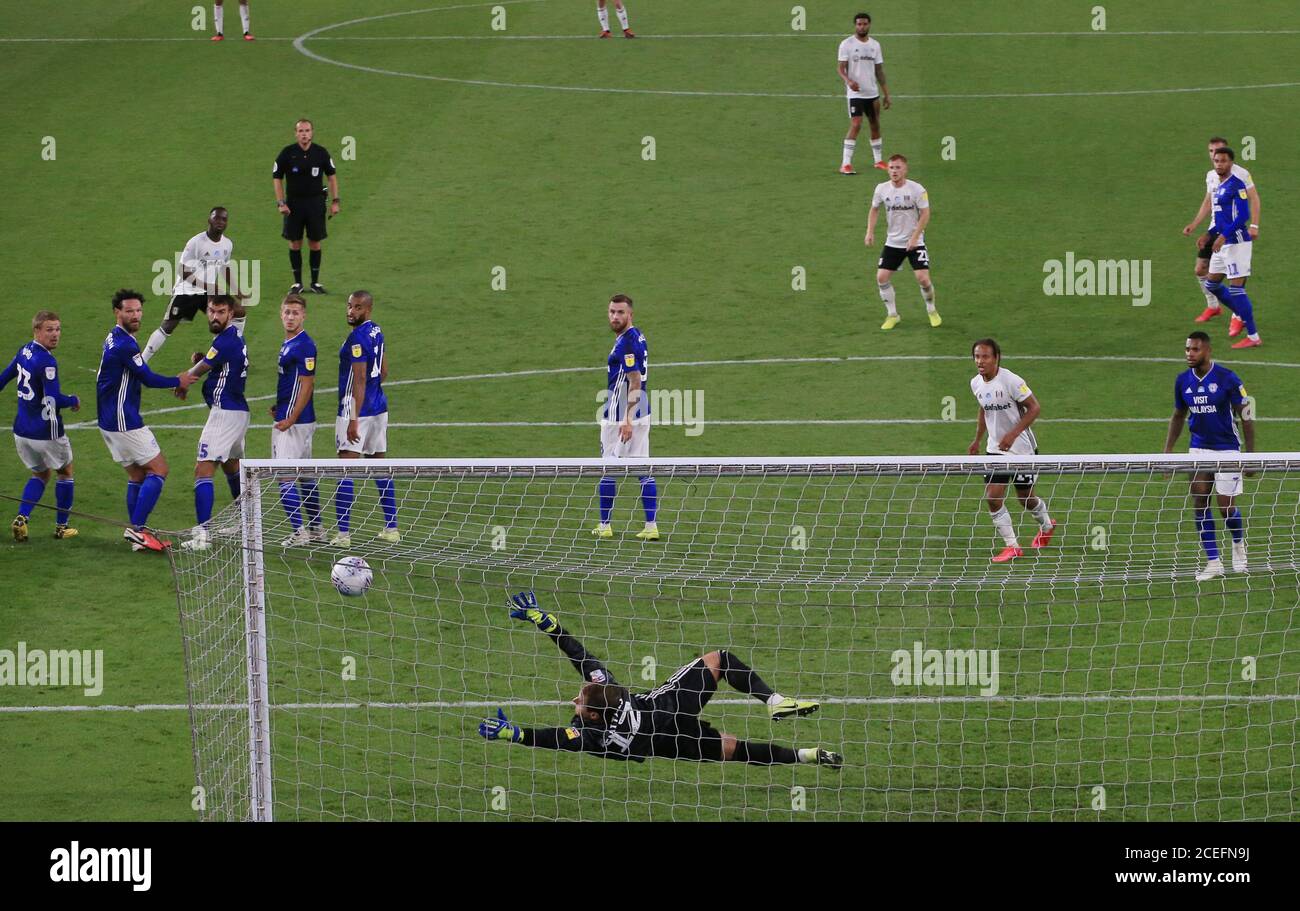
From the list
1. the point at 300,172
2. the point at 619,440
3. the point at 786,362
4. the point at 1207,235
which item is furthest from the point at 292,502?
the point at 1207,235

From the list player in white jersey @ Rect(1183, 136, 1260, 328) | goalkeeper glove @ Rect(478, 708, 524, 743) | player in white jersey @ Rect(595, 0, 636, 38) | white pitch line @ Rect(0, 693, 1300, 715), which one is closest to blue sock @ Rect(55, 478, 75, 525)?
white pitch line @ Rect(0, 693, 1300, 715)

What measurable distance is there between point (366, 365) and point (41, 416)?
3.01 meters

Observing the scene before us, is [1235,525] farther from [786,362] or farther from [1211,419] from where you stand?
[786,362]

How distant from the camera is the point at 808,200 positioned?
94.0ft

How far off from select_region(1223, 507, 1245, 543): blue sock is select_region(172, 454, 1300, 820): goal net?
0.33m

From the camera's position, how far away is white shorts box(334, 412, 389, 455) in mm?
16562

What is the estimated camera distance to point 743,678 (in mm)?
12555

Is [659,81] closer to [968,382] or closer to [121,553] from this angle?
[968,382]

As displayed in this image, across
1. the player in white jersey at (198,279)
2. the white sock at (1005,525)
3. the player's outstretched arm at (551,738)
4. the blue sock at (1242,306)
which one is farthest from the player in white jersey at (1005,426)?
the player in white jersey at (198,279)

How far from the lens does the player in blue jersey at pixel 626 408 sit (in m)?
16.5

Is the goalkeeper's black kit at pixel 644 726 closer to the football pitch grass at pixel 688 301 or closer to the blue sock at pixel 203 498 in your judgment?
the football pitch grass at pixel 688 301

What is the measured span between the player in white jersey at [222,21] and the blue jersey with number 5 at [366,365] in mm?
21746

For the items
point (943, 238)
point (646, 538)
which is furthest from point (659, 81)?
point (646, 538)

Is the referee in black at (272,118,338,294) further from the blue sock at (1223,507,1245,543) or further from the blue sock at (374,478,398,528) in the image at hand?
the blue sock at (1223,507,1245,543)
